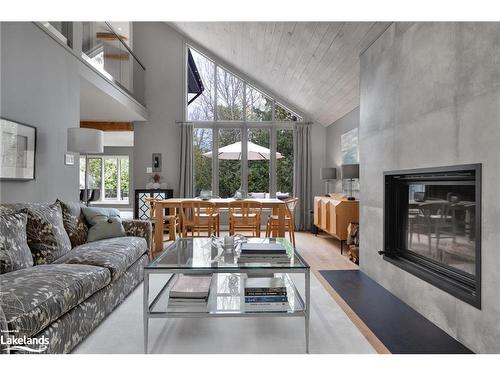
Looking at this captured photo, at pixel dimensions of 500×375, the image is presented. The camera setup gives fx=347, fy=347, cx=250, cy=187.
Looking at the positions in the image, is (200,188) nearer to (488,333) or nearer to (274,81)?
(274,81)

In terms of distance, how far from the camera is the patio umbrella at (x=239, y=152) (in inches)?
292

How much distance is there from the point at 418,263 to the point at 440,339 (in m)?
0.83

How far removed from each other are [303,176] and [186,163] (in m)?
2.62

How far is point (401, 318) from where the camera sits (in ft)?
8.46

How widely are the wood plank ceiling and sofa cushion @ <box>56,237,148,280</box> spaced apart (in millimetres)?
3105

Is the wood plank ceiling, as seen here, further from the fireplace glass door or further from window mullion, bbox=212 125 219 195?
the fireplace glass door

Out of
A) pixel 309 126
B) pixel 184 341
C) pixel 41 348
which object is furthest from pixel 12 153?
pixel 309 126

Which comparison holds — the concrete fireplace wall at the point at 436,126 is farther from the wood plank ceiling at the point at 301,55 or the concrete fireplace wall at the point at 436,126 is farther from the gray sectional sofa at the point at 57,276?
the gray sectional sofa at the point at 57,276

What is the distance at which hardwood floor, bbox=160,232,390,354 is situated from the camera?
7.57 feet

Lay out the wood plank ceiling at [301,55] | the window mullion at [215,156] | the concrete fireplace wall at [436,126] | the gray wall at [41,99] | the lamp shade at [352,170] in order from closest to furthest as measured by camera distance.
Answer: the concrete fireplace wall at [436,126] < the gray wall at [41,99] < the wood plank ceiling at [301,55] < the lamp shade at [352,170] < the window mullion at [215,156]

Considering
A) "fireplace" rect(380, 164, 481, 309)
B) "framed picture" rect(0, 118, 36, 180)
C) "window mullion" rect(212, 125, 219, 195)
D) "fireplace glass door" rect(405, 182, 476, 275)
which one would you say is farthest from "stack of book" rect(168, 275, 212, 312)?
"window mullion" rect(212, 125, 219, 195)

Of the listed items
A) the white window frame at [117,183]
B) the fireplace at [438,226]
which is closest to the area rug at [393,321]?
the fireplace at [438,226]

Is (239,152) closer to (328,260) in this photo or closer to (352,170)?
(352,170)

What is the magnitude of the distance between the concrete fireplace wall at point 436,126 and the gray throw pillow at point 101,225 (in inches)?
105
